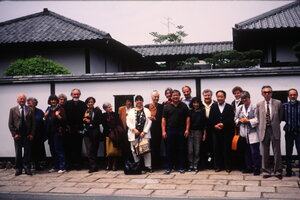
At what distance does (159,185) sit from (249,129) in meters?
2.44

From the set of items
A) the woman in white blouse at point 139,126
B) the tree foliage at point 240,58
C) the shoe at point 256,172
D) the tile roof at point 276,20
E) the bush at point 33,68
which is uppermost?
the tile roof at point 276,20

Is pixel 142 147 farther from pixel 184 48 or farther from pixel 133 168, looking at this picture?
pixel 184 48

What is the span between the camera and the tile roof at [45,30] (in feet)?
46.5

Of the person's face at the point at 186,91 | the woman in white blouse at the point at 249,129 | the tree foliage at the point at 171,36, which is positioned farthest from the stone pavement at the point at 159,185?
the tree foliage at the point at 171,36

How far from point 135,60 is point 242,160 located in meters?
14.9

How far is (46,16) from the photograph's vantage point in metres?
17.9

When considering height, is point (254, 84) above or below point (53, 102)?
above

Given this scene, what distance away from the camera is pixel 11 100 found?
979cm

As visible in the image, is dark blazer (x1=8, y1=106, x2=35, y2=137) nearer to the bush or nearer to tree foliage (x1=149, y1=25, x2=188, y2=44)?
the bush

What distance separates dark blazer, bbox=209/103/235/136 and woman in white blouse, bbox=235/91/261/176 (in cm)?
14

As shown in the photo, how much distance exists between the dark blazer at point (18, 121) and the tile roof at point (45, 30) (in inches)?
241

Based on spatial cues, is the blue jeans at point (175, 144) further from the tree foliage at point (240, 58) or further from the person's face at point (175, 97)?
the tree foliage at point (240, 58)

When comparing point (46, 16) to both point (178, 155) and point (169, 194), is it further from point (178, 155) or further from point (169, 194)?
point (169, 194)

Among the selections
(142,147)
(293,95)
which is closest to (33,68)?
(142,147)
